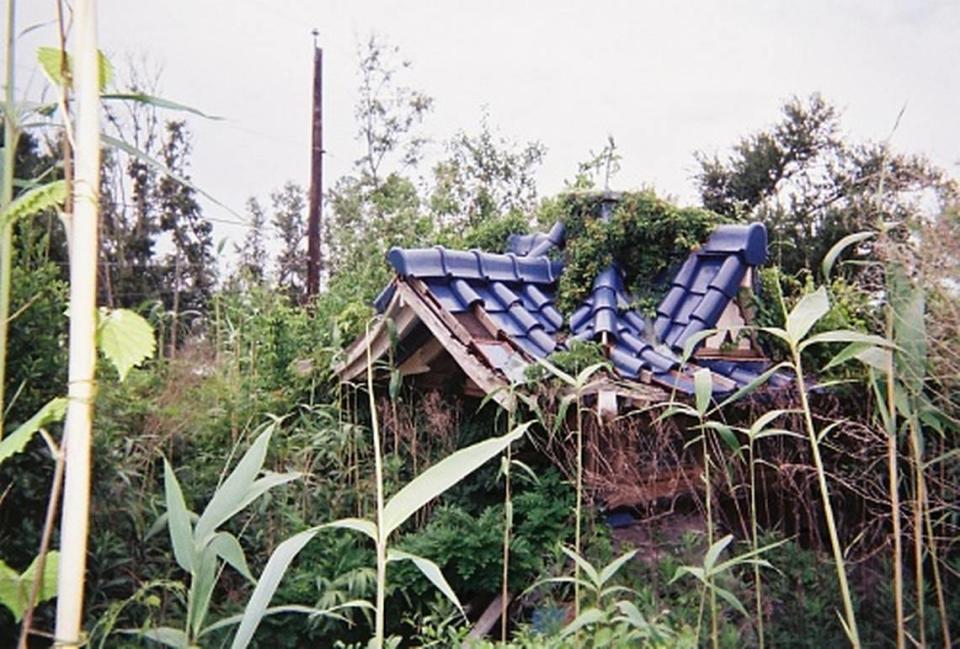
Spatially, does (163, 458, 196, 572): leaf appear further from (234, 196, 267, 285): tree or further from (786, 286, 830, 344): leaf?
(234, 196, 267, 285): tree

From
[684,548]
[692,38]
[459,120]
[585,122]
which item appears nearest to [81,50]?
[684,548]

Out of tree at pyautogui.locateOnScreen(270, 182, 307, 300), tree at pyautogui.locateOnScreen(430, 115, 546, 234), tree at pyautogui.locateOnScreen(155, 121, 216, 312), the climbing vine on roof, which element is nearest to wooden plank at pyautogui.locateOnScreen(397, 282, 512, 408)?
the climbing vine on roof

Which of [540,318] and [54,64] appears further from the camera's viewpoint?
[540,318]

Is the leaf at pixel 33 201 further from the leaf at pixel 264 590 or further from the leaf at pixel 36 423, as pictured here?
the leaf at pixel 264 590

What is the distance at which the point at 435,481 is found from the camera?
19.3 inches

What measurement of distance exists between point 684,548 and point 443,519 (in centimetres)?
89

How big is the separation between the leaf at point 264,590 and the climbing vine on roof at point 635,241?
10.4 ft

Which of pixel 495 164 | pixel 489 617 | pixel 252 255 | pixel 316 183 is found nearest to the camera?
pixel 489 617

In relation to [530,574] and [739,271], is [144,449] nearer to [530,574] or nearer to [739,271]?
[530,574]

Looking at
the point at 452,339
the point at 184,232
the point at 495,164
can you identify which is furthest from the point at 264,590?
the point at 495,164

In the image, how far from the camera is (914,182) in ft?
6.38

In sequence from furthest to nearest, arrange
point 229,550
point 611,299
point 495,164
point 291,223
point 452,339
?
point 291,223 → point 495,164 → point 611,299 → point 452,339 → point 229,550

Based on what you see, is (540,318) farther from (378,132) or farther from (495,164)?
(378,132)

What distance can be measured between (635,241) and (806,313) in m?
2.83
